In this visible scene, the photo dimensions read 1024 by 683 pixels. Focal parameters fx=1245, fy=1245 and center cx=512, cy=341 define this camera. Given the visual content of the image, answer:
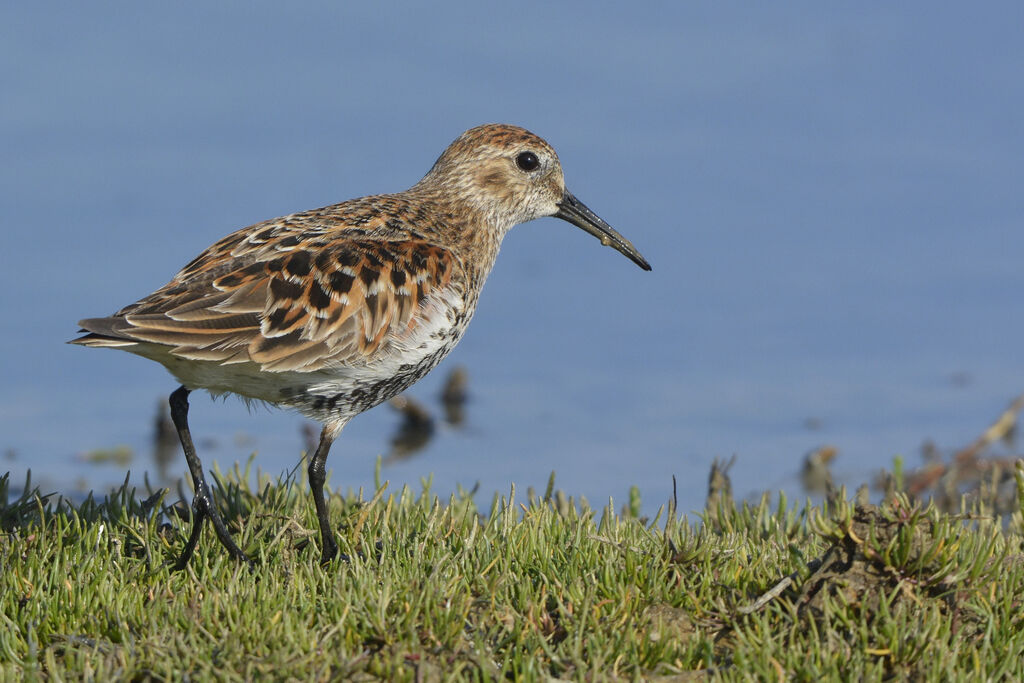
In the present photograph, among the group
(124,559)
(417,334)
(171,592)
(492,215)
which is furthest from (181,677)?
(492,215)

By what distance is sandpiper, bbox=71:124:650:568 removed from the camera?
232 inches

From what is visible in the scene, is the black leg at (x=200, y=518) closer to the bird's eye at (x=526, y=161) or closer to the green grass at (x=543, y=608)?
the green grass at (x=543, y=608)

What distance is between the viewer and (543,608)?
5105 millimetres

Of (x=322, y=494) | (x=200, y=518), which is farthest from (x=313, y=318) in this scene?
(x=200, y=518)

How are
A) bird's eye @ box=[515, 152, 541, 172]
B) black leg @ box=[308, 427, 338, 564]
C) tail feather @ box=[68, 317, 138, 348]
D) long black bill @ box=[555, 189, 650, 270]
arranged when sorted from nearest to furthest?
tail feather @ box=[68, 317, 138, 348], black leg @ box=[308, 427, 338, 564], bird's eye @ box=[515, 152, 541, 172], long black bill @ box=[555, 189, 650, 270]

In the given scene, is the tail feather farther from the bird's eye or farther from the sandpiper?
the bird's eye

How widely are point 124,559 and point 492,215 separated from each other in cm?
310

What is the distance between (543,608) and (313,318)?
1917 mm

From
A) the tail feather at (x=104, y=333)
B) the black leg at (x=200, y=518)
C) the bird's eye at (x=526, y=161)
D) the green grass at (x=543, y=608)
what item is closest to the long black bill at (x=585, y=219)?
the bird's eye at (x=526, y=161)

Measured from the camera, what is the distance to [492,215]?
7.70m

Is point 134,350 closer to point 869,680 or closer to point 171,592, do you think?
point 171,592

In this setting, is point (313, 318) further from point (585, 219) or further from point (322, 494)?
point (585, 219)

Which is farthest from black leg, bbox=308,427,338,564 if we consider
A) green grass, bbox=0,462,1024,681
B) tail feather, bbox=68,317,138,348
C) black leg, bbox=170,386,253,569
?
tail feather, bbox=68,317,138,348

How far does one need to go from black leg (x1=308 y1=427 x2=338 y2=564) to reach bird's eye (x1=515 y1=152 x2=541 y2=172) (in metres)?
2.30
